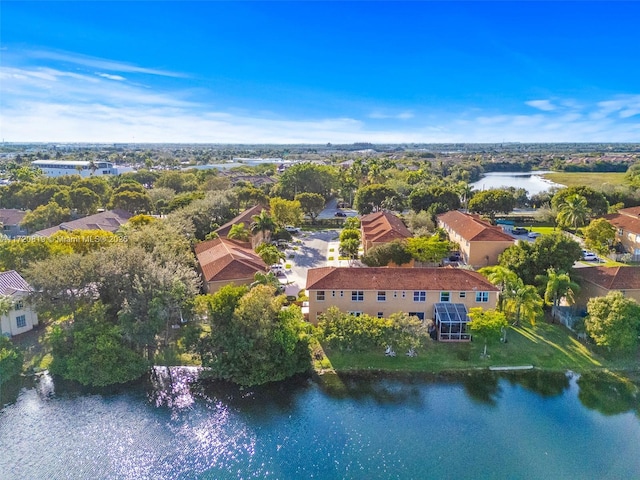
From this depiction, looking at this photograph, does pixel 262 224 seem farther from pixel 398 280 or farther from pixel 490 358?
pixel 490 358

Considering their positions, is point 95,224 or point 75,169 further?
point 75,169

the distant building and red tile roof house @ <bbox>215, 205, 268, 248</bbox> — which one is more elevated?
the distant building

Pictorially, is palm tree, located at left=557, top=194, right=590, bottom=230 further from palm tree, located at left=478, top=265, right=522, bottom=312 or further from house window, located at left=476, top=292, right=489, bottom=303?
house window, located at left=476, top=292, right=489, bottom=303

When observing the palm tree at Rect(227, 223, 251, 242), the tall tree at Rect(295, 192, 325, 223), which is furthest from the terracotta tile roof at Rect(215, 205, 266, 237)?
the tall tree at Rect(295, 192, 325, 223)

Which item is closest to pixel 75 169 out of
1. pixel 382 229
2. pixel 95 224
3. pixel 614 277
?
pixel 95 224

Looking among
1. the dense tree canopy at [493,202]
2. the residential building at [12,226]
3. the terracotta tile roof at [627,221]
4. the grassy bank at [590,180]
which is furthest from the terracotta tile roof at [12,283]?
the grassy bank at [590,180]

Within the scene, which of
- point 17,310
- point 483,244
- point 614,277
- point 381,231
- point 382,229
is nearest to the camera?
point 17,310

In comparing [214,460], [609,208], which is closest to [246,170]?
[609,208]
